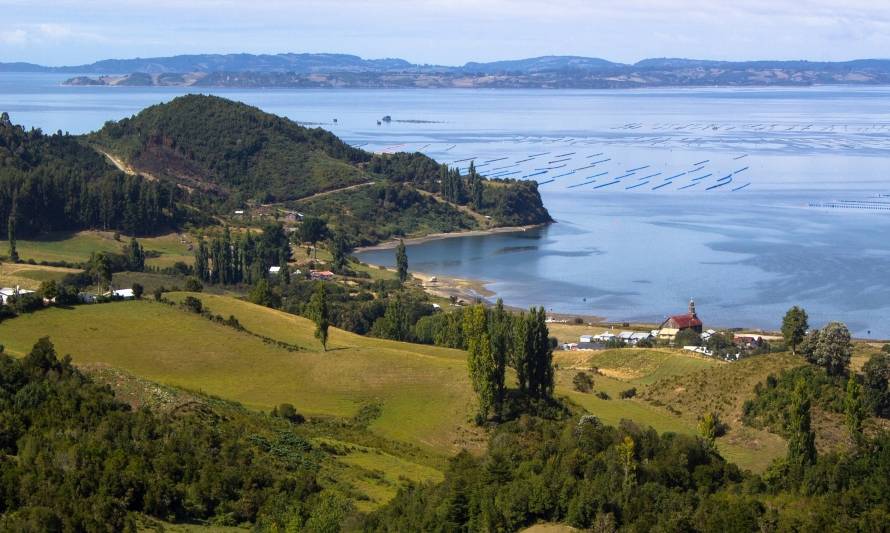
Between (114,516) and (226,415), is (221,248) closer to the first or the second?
(226,415)

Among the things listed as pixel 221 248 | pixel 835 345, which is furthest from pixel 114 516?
pixel 221 248

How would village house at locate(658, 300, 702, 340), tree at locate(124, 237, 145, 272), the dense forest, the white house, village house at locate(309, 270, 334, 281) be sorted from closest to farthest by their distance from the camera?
1. the white house
2. village house at locate(658, 300, 702, 340)
3. tree at locate(124, 237, 145, 272)
4. village house at locate(309, 270, 334, 281)
5. the dense forest

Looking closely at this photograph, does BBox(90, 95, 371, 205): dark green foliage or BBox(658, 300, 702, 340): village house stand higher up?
BBox(90, 95, 371, 205): dark green foliage

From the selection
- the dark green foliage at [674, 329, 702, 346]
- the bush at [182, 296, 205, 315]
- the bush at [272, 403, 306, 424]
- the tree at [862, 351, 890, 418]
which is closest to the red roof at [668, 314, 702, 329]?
the dark green foliage at [674, 329, 702, 346]

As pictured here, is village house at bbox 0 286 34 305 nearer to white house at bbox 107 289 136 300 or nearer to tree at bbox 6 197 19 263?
white house at bbox 107 289 136 300

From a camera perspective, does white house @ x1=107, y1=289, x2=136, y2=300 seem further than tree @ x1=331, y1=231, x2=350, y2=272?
No

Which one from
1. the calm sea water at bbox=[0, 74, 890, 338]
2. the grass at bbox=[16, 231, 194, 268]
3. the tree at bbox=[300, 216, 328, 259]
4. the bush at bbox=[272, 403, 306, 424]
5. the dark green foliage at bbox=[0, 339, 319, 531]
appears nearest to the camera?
the dark green foliage at bbox=[0, 339, 319, 531]
